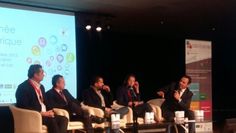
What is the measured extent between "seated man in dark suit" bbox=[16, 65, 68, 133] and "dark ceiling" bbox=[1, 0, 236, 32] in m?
2.48

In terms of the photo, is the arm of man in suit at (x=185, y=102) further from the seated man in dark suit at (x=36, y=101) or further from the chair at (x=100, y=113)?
the seated man in dark suit at (x=36, y=101)

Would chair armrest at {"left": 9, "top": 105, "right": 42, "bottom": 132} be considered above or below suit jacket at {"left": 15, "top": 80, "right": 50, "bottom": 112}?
below

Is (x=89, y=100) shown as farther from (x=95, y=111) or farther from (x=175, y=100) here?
(x=175, y=100)

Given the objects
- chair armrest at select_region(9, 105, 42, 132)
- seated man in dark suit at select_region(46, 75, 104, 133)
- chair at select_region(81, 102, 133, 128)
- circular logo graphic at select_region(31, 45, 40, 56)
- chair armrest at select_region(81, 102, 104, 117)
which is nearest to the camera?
chair armrest at select_region(9, 105, 42, 132)

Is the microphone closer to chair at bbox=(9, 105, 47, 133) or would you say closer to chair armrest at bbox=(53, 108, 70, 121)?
chair armrest at bbox=(53, 108, 70, 121)

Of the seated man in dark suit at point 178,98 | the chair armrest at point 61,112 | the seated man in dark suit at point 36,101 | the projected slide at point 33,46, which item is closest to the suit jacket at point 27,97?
the seated man in dark suit at point 36,101

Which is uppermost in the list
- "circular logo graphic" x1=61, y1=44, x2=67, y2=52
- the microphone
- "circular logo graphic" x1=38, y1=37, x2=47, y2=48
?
"circular logo graphic" x1=38, y1=37, x2=47, y2=48

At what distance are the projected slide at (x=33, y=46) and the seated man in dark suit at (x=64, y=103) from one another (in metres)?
1.63

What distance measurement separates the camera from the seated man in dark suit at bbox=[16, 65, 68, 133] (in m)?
6.32

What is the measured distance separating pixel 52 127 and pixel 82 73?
5.91 m

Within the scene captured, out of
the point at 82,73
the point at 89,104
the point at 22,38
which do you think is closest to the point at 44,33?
the point at 22,38

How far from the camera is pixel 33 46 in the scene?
8.70 m

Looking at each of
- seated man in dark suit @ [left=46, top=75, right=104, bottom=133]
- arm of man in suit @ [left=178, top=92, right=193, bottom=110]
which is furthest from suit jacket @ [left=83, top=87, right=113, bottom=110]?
arm of man in suit @ [left=178, top=92, right=193, bottom=110]

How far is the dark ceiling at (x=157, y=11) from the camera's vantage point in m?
8.86
